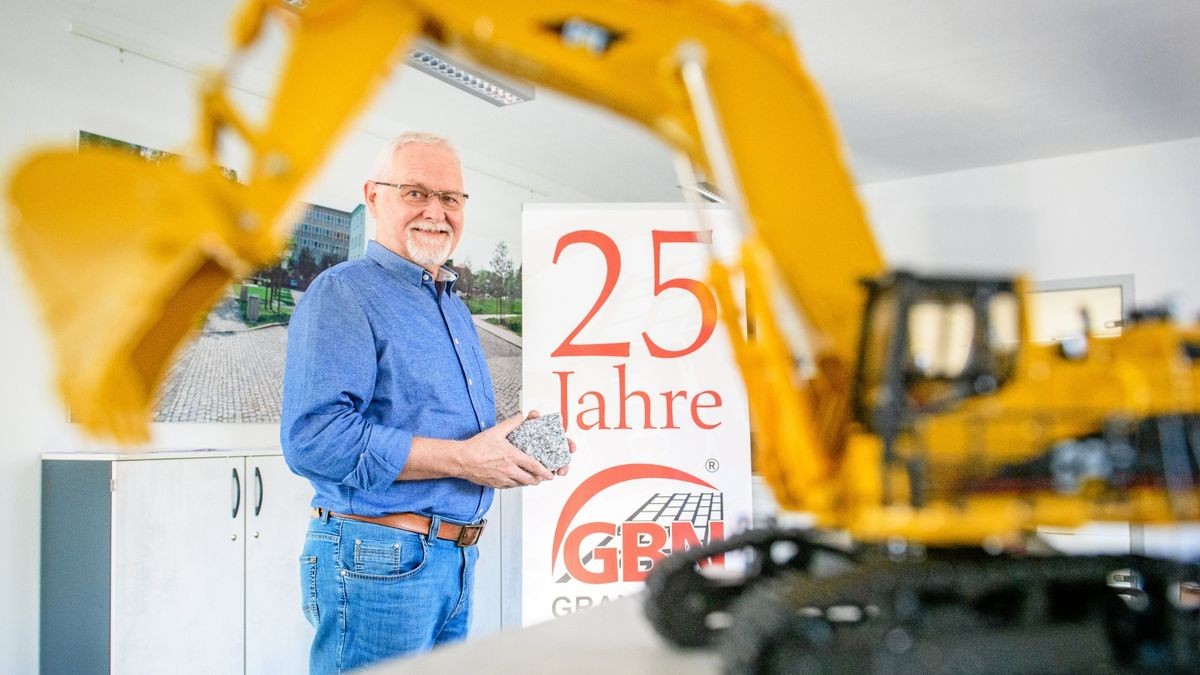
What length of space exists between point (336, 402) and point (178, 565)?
6.61 feet

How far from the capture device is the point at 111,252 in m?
1.06

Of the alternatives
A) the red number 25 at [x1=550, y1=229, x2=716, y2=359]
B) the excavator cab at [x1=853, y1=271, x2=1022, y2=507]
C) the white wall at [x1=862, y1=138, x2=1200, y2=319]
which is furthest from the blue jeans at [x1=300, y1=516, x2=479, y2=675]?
the white wall at [x1=862, y1=138, x2=1200, y2=319]

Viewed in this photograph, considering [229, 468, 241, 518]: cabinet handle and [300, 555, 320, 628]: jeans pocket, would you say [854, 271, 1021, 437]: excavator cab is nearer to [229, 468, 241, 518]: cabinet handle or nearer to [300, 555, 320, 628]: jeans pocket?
[300, 555, 320, 628]: jeans pocket

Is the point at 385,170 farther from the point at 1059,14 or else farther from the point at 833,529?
the point at 1059,14

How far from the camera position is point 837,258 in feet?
4.57

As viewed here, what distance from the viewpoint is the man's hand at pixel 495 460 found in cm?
232

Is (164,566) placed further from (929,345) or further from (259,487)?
(929,345)

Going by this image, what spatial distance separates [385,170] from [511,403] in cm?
435

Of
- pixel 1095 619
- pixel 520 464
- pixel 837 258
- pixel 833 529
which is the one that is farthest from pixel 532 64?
pixel 520 464

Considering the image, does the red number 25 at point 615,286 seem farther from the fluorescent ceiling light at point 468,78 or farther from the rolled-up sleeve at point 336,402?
the rolled-up sleeve at point 336,402

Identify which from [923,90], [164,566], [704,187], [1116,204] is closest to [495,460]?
[164,566]

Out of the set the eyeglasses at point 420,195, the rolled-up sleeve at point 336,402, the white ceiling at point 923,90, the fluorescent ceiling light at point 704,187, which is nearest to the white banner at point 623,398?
the fluorescent ceiling light at point 704,187

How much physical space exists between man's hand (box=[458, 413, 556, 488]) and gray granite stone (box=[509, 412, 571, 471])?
8 centimetres

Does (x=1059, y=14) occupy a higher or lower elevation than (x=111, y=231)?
higher
